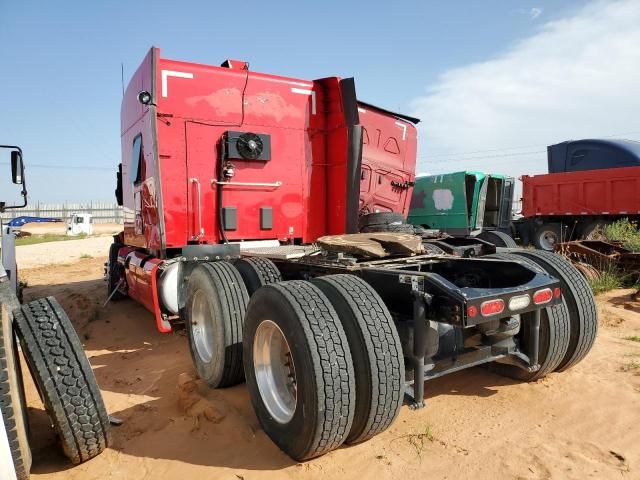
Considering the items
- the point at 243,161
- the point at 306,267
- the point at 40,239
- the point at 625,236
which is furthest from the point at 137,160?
the point at 40,239

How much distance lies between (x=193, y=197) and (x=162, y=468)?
3358mm

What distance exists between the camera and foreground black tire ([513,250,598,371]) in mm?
3633

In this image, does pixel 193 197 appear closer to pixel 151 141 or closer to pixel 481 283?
pixel 151 141

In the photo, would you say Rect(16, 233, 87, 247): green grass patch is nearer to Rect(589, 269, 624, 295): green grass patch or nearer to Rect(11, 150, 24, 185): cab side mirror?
Rect(11, 150, 24, 185): cab side mirror

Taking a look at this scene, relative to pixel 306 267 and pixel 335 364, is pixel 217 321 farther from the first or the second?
pixel 335 364

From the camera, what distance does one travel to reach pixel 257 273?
4.26 meters

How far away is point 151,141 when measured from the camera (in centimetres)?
536

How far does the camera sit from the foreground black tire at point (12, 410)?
247 centimetres

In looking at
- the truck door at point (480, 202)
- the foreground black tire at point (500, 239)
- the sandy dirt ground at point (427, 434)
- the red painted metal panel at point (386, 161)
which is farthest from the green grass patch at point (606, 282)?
the truck door at point (480, 202)

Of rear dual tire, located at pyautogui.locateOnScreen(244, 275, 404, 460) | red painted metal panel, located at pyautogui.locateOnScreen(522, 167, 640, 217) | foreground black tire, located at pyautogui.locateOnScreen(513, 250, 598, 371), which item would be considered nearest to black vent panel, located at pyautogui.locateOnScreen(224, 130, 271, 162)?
rear dual tire, located at pyautogui.locateOnScreen(244, 275, 404, 460)

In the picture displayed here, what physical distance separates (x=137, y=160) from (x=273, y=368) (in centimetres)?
399

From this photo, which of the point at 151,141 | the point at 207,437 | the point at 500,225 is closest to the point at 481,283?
the point at 207,437

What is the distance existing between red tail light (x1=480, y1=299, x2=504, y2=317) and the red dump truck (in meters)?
12.9

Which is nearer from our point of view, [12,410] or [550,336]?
[12,410]
